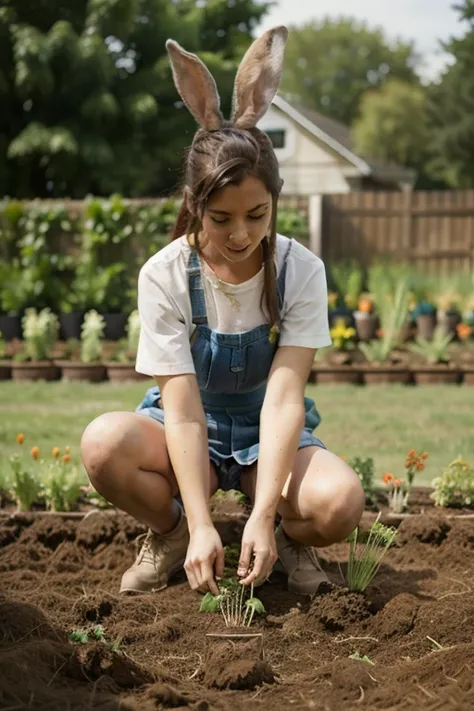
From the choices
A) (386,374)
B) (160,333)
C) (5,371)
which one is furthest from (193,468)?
(5,371)

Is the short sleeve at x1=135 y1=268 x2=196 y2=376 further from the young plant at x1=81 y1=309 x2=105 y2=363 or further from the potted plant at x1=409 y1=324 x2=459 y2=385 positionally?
the young plant at x1=81 y1=309 x2=105 y2=363

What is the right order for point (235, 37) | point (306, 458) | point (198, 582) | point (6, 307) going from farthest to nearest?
1. point (235, 37)
2. point (6, 307)
3. point (306, 458)
4. point (198, 582)

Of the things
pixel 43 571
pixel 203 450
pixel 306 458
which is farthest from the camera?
pixel 43 571

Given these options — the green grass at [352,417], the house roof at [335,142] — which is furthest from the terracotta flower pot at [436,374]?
the house roof at [335,142]

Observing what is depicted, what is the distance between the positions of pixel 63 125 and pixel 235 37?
772cm

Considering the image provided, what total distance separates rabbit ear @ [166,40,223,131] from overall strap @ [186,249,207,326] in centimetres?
39

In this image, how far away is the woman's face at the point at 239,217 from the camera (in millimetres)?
2498

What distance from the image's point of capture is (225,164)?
2473 millimetres

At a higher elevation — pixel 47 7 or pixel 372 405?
pixel 47 7

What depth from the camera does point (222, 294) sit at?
282 centimetres

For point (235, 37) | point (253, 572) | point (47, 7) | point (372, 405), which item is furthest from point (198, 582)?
point (235, 37)

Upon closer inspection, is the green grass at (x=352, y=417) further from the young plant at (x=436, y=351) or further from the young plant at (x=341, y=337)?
the young plant at (x=341, y=337)

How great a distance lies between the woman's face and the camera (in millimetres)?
2498

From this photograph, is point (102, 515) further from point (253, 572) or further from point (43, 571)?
point (253, 572)
